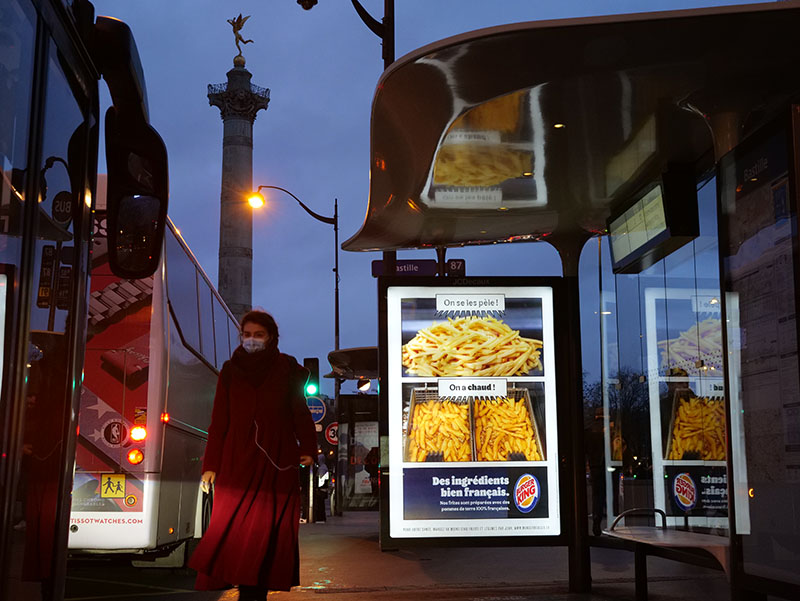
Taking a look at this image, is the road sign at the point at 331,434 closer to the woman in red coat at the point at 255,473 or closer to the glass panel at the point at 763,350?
the woman in red coat at the point at 255,473

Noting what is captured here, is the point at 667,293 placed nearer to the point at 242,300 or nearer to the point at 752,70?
the point at 752,70

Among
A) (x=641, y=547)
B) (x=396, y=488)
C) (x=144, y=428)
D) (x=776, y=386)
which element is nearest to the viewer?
(x=776, y=386)

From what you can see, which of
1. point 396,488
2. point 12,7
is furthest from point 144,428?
point 12,7

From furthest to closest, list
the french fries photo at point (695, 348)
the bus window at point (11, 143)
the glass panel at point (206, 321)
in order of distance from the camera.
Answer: the glass panel at point (206, 321) → the french fries photo at point (695, 348) → the bus window at point (11, 143)

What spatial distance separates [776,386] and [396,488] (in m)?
3.81

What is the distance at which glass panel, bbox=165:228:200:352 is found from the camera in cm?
938

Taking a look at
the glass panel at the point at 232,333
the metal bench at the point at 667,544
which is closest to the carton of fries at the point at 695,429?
the metal bench at the point at 667,544

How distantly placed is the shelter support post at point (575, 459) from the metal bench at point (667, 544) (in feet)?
1.29

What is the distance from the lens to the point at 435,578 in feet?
31.4

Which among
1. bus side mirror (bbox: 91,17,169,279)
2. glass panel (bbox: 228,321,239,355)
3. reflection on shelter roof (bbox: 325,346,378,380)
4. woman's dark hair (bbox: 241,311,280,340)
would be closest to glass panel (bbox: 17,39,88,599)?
bus side mirror (bbox: 91,17,169,279)

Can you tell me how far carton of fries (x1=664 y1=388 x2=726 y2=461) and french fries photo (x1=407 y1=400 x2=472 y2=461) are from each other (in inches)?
65.1

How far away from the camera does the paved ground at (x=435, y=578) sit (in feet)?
26.9

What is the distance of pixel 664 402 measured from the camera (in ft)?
26.1

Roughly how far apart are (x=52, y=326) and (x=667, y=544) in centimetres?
465
